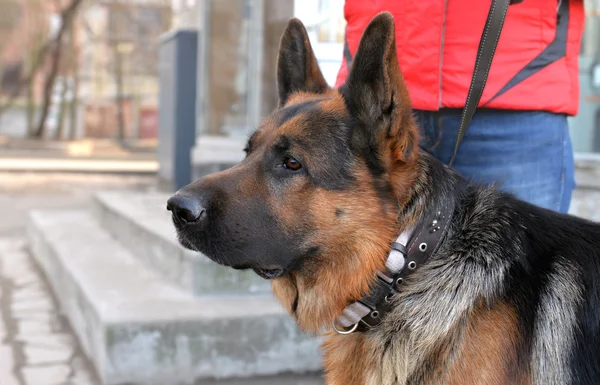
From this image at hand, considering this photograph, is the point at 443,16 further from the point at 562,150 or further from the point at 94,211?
the point at 94,211

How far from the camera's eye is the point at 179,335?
12.9 ft

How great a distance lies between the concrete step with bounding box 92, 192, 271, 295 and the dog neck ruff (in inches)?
70.8

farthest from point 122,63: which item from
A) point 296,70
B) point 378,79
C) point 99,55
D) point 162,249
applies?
point 378,79

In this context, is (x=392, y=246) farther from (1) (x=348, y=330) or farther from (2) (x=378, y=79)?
(2) (x=378, y=79)

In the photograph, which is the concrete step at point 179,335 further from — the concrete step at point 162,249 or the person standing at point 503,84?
the person standing at point 503,84

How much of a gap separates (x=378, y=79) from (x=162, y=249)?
3.13 meters

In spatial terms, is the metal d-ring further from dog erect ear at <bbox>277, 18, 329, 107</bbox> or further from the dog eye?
dog erect ear at <bbox>277, 18, 329, 107</bbox>

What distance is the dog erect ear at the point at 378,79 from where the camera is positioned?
6.70 feet

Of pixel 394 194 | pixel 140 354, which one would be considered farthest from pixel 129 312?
pixel 394 194

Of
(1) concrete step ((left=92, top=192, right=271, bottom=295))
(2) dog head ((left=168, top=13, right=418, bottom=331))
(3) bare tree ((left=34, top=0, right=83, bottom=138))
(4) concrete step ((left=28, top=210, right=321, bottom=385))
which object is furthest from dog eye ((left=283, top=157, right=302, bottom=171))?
(3) bare tree ((left=34, top=0, right=83, bottom=138))

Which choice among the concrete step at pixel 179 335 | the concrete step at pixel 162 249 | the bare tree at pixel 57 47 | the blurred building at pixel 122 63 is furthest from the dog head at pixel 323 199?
the blurred building at pixel 122 63

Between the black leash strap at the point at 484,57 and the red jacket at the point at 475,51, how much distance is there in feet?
0.19

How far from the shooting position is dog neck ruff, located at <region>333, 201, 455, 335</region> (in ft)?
7.18

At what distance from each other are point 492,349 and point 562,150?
3.50 feet
